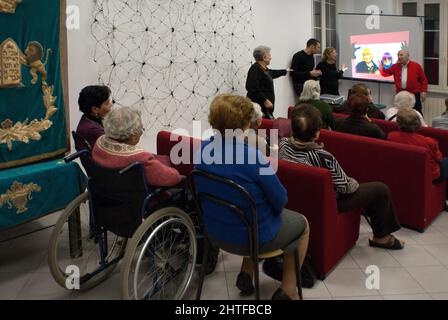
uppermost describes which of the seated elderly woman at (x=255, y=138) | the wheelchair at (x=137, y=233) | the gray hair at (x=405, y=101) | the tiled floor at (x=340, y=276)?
the gray hair at (x=405, y=101)

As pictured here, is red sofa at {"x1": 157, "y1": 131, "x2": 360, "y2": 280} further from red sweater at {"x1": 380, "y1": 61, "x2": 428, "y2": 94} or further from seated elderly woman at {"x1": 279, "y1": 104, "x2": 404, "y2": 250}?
red sweater at {"x1": 380, "y1": 61, "x2": 428, "y2": 94}

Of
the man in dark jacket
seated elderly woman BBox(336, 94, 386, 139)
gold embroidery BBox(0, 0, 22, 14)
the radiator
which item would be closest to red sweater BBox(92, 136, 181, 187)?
gold embroidery BBox(0, 0, 22, 14)

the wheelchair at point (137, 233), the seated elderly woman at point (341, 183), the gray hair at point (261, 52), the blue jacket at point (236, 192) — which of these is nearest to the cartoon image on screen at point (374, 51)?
the gray hair at point (261, 52)

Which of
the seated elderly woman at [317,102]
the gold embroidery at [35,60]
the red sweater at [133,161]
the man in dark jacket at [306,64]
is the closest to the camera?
the red sweater at [133,161]

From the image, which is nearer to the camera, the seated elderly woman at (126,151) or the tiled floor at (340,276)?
the seated elderly woman at (126,151)

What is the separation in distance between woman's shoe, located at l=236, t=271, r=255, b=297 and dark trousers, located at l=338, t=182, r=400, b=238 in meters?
0.71

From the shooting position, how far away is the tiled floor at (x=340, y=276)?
2541 mm

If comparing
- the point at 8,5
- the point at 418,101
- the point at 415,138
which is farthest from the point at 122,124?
the point at 418,101

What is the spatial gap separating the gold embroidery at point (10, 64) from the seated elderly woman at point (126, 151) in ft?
2.54

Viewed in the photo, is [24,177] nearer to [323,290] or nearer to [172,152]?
[172,152]

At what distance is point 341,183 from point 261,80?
270cm

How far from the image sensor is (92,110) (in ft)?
9.86

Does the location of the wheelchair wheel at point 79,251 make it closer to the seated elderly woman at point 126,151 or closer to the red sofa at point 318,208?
the seated elderly woman at point 126,151
